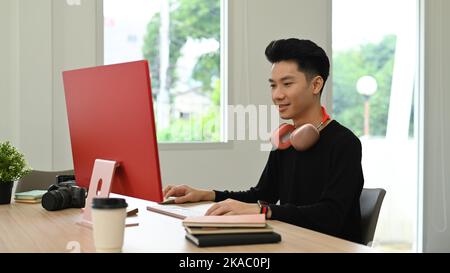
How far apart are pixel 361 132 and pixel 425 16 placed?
1.03 m

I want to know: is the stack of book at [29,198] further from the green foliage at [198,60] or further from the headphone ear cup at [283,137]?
the green foliage at [198,60]

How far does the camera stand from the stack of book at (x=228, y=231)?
1.33m

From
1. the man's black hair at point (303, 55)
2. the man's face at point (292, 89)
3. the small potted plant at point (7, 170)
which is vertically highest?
the man's black hair at point (303, 55)

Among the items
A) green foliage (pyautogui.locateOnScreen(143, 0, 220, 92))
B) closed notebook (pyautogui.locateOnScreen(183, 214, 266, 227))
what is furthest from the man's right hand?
green foliage (pyautogui.locateOnScreen(143, 0, 220, 92))

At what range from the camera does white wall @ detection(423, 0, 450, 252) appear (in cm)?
448

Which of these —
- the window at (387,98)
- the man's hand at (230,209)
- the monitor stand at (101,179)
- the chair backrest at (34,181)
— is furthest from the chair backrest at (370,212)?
the window at (387,98)

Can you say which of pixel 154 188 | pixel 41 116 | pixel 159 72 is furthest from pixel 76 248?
pixel 159 72

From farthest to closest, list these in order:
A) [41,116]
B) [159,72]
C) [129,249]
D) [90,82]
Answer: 1. [159,72]
2. [41,116]
3. [90,82]
4. [129,249]

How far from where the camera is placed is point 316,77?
209 cm

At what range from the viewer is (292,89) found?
207 cm

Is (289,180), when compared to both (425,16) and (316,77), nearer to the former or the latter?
(316,77)

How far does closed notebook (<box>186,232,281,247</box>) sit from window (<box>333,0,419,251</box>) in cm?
325

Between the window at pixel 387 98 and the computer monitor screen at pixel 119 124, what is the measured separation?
3056 mm
